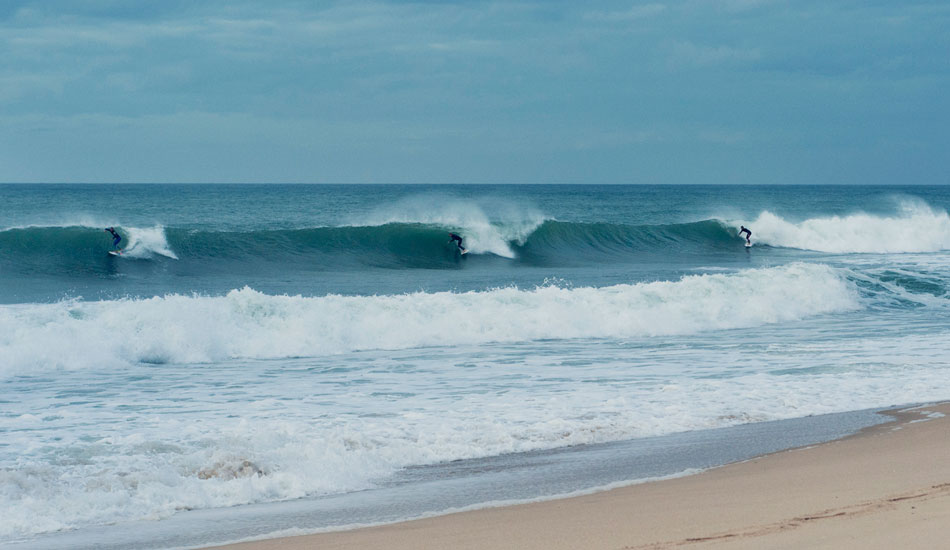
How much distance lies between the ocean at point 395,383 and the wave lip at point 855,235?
10883 mm

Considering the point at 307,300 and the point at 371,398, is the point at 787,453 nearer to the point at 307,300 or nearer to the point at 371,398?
the point at 371,398

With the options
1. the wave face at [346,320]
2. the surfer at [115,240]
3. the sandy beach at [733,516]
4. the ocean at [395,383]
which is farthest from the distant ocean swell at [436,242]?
the sandy beach at [733,516]

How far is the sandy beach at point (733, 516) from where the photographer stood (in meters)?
4.23

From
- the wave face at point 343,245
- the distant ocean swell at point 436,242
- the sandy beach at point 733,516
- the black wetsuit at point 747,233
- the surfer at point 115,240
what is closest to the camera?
the sandy beach at point 733,516

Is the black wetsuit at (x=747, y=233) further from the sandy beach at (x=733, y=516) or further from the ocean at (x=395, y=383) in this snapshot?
the sandy beach at (x=733, y=516)

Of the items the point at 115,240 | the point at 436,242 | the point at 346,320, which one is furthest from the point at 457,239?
the point at 346,320

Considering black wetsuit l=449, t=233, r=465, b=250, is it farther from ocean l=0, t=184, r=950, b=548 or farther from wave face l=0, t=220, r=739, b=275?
ocean l=0, t=184, r=950, b=548

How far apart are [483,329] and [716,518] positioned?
9195 mm

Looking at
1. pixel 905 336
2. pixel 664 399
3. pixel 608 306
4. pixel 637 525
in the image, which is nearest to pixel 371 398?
pixel 664 399

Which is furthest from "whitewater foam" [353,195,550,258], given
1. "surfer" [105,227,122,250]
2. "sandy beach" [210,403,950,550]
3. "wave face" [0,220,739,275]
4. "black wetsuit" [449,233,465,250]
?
"sandy beach" [210,403,950,550]

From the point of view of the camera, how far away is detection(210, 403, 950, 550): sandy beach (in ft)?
13.9

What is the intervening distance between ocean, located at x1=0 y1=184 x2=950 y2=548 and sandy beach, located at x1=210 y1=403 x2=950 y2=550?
373mm

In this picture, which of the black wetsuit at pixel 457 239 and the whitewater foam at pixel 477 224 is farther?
the whitewater foam at pixel 477 224

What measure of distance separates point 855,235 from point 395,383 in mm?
29312
